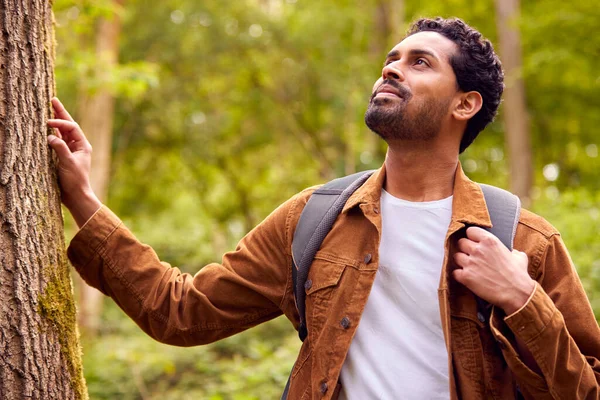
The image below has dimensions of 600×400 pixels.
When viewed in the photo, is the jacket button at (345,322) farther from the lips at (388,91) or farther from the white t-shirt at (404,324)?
the lips at (388,91)

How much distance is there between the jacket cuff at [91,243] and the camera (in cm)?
259

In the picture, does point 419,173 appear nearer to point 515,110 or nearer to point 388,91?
point 388,91

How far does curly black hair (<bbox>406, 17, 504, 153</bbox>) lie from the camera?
282 centimetres

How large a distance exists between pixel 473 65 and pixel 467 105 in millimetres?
168

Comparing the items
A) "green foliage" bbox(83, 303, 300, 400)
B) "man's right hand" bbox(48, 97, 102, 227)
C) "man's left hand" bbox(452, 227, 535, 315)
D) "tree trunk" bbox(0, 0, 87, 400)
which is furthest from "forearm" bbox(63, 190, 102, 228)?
"green foliage" bbox(83, 303, 300, 400)

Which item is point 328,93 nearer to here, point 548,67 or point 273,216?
point 548,67

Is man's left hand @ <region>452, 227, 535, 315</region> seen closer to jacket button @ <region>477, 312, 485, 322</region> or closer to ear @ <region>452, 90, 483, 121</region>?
jacket button @ <region>477, 312, 485, 322</region>

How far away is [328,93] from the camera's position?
1727 centimetres

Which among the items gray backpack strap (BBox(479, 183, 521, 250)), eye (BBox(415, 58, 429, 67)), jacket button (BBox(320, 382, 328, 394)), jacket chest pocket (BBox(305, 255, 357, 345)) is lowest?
jacket button (BBox(320, 382, 328, 394))

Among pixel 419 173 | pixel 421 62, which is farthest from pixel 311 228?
pixel 421 62

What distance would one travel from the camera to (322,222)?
262 centimetres

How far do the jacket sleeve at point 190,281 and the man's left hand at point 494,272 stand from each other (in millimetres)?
709

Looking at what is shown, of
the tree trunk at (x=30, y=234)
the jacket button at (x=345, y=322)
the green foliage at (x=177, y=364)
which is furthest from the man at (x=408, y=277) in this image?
the green foliage at (x=177, y=364)

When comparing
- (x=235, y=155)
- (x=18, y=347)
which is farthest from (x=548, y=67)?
(x=18, y=347)
